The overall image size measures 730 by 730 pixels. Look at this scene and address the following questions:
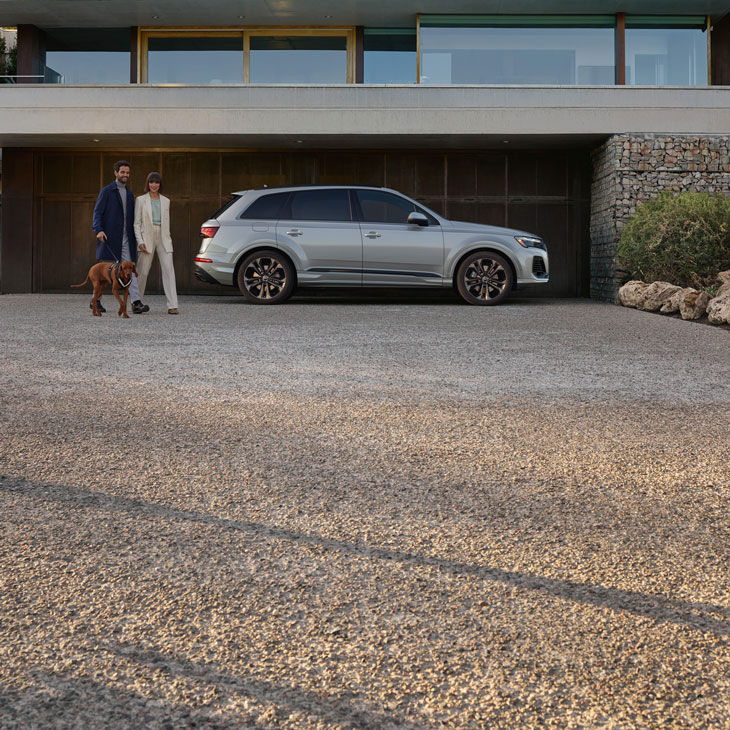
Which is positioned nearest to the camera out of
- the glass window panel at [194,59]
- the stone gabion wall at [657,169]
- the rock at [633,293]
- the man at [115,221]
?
the man at [115,221]

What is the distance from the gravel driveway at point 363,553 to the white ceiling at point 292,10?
14.4m

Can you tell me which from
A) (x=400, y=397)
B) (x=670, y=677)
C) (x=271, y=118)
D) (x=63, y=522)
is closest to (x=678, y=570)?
(x=670, y=677)

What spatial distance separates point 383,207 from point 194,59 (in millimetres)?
7949

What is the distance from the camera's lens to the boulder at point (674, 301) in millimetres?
12520

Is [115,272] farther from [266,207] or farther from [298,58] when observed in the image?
[298,58]

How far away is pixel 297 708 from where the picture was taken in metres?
1.96

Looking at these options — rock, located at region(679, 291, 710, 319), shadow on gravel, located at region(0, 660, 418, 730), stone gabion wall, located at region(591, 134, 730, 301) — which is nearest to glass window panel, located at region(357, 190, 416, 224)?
rock, located at region(679, 291, 710, 319)

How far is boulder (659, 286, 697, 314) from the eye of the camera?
1252cm

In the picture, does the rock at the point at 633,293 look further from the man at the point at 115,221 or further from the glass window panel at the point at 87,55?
the glass window panel at the point at 87,55

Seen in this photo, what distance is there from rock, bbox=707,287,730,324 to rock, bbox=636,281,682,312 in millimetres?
1843

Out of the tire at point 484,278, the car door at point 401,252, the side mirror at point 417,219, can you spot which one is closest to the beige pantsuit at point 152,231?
the car door at point 401,252

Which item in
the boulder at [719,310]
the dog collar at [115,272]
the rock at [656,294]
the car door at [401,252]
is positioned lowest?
the boulder at [719,310]

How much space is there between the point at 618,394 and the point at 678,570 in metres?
3.46

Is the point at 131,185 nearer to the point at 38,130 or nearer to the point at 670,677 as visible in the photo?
the point at 38,130
